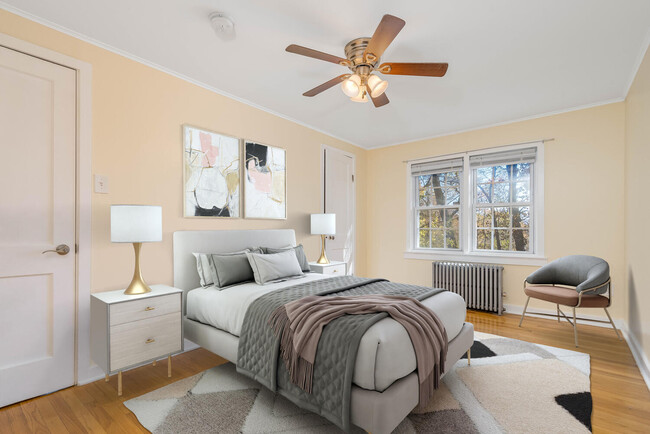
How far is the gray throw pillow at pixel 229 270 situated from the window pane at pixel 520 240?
3.60 meters

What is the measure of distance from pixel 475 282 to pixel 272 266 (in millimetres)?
2993

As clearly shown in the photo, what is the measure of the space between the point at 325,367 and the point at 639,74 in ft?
12.0

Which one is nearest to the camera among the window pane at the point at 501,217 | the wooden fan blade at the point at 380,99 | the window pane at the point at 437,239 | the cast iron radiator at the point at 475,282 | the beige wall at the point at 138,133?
the beige wall at the point at 138,133

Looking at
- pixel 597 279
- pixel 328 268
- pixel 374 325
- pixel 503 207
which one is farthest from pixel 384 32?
pixel 503 207

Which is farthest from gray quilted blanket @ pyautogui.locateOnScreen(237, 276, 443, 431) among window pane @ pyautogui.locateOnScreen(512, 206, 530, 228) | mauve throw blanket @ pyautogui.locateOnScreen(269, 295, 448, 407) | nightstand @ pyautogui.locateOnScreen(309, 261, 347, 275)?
window pane @ pyautogui.locateOnScreen(512, 206, 530, 228)

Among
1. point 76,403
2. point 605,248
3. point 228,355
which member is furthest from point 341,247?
point 76,403

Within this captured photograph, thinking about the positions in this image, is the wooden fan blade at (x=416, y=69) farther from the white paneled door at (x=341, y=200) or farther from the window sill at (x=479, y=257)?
the window sill at (x=479, y=257)

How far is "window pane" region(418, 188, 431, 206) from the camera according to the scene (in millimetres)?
5203

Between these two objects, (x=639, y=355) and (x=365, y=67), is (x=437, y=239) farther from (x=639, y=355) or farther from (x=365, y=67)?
(x=365, y=67)

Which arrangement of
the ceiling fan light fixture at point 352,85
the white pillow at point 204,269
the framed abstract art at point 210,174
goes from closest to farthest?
the ceiling fan light fixture at point 352,85, the white pillow at point 204,269, the framed abstract art at point 210,174

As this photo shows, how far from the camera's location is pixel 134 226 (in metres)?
2.32

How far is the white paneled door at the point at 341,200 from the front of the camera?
16.1ft

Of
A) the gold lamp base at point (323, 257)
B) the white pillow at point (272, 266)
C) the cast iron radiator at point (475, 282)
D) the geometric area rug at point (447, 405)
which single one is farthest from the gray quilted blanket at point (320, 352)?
the cast iron radiator at point (475, 282)

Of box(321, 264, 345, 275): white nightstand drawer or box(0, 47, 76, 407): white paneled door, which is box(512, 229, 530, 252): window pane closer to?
box(321, 264, 345, 275): white nightstand drawer
